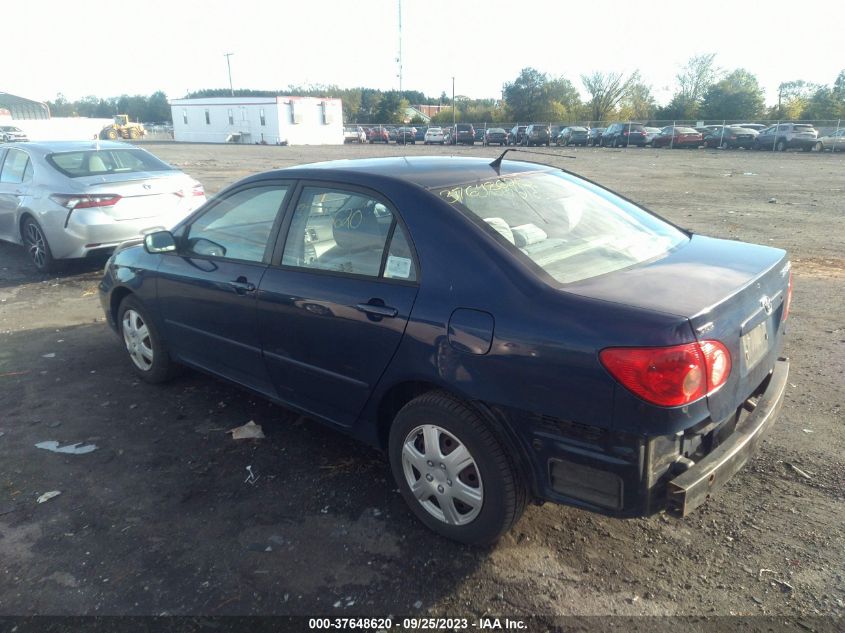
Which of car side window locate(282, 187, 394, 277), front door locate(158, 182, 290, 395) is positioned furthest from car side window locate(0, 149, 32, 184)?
car side window locate(282, 187, 394, 277)

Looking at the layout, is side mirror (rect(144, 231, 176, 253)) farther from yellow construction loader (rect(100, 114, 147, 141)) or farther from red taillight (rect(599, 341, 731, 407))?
yellow construction loader (rect(100, 114, 147, 141))

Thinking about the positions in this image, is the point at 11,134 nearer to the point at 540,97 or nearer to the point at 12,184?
the point at 12,184

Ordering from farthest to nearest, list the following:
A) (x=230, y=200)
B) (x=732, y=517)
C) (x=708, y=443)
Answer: (x=230, y=200)
(x=732, y=517)
(x=708, y=443)

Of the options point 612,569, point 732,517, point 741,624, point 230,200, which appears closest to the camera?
point 741,624

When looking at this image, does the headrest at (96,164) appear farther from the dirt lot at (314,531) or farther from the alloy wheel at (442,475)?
the alloy wheel at (442,475)

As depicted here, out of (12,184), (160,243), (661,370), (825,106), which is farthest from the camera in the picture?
(825,106)

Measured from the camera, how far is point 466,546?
291cm

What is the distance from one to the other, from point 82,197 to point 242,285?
5.16m

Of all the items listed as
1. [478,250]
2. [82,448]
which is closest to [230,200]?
[82,448]

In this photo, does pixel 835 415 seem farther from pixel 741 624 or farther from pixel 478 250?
pixel 478 250

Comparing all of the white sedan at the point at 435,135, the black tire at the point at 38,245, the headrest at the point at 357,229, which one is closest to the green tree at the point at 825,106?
the white sedan at the point at 435,135

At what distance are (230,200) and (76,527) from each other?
6.95ft

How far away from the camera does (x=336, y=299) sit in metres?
3.16

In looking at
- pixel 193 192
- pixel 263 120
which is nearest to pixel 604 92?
pixel 263 120
